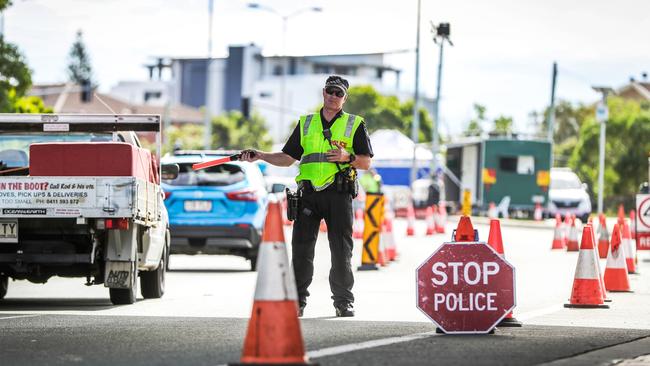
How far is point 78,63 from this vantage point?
154m

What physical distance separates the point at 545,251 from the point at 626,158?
171 ft

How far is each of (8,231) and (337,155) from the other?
3514mm

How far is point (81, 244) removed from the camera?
46.0 ft

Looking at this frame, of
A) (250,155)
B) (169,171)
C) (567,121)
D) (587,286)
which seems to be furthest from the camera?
(567,121)

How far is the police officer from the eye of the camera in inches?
470

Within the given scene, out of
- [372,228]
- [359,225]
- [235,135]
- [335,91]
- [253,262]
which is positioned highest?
[235,135]

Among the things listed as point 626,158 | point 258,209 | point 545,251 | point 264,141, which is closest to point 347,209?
point 258,209

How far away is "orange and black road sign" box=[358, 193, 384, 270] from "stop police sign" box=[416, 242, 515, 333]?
1046cm

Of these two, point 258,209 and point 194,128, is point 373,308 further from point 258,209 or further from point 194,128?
point 194,128

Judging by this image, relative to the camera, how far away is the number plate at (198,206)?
21109 millimetres

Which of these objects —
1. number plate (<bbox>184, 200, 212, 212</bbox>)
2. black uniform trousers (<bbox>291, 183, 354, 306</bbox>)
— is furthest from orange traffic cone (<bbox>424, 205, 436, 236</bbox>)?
black uniform trousers (<bbox>291, 183, 354, 306</bbox>)

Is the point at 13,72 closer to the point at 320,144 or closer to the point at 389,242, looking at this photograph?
the point at 389,242

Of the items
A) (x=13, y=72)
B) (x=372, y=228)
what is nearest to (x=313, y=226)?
(x=372, y=228)

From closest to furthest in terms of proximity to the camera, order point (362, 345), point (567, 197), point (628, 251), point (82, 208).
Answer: point (362, 345) → point (82, 208) → point (628, 251) → point (567, 197)
